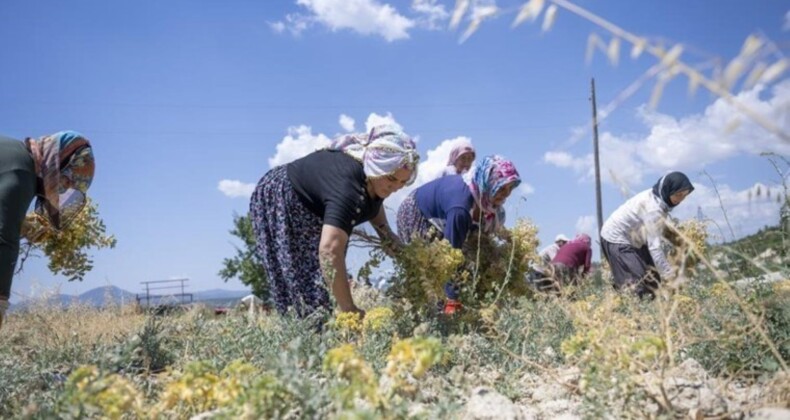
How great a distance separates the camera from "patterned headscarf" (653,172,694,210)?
5.49 metres

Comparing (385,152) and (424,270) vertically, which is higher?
(385,152)

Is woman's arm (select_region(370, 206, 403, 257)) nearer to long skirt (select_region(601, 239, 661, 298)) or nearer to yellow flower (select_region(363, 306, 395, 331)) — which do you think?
yellow flower (select_region(363, 306, 395, 331))

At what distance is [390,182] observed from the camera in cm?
335

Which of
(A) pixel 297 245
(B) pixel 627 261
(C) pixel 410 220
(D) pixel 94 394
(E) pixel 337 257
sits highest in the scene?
(C) pixel 410 220

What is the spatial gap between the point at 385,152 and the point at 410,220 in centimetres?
136

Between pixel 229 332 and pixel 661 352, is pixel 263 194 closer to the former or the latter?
pixel 229 332

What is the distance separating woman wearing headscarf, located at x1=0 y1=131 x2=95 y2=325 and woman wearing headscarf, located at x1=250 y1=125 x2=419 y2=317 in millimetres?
1000

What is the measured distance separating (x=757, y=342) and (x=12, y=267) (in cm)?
290

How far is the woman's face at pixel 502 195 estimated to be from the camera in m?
4.20

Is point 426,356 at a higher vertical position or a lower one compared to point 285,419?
higher

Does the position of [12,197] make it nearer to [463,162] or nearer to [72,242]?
[72,242]

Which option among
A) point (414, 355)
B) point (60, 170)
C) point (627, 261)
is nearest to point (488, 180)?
point (627, 261)

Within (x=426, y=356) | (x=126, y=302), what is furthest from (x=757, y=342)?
(x=126, y=302)

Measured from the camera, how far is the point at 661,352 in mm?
1523
